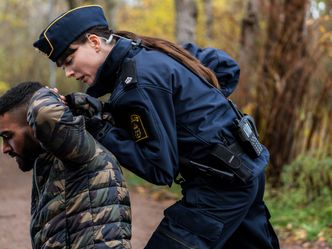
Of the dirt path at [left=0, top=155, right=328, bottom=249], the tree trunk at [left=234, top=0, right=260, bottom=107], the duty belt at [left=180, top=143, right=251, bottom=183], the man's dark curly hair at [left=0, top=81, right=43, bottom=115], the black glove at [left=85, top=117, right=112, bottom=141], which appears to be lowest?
the dirt path at [left=0, top=155, right=328, bottom=249]

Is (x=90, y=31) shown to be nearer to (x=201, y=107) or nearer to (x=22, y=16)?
(x=201, y=107)

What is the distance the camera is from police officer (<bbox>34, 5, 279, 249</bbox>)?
2.77 meters

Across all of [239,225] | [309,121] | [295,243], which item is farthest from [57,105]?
[309,121]

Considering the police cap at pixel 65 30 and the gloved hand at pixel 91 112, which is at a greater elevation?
the police cap at pixel 65 30

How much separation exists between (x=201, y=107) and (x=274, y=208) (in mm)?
5018

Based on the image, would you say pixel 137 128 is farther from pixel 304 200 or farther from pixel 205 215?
pixel 304 200

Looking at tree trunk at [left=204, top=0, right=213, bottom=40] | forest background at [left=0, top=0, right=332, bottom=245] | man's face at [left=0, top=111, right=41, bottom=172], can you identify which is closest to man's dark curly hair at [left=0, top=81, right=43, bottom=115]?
man's face at [left=0, top=111, right=41, bottom=172]

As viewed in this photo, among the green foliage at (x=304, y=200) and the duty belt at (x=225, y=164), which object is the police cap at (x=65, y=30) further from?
the green foliage at (x=304, y=200)

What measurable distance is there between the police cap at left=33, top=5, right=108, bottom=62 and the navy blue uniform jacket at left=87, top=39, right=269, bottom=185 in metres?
0.20

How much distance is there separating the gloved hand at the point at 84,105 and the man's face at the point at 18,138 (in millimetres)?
234

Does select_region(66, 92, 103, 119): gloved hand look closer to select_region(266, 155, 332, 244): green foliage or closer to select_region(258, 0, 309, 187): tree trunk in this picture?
select_region(266, 155, 332, 244): green foliage

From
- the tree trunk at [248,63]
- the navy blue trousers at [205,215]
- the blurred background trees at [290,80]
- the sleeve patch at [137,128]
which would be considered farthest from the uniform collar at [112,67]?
the tree trunk at [248,63]

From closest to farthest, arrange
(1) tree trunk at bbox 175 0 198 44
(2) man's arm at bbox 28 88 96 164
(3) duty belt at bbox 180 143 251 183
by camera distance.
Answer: (2) man's arm at bbox 28 88 96 164
(3) duty belt at bbox 180 143 251 183
(1) tree trunk at bbox 175 0 198 44

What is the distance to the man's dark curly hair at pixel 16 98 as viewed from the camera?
2764mm
